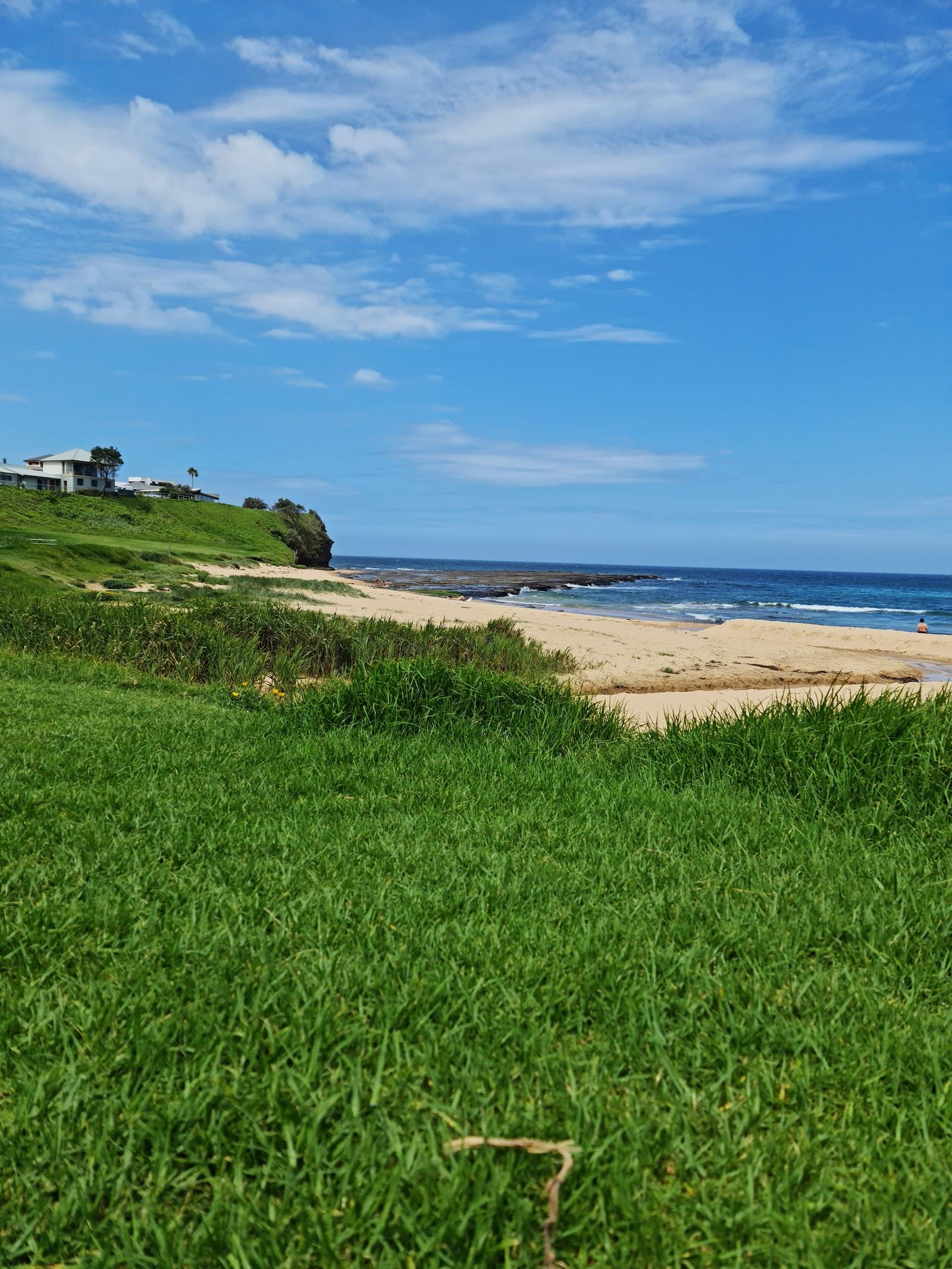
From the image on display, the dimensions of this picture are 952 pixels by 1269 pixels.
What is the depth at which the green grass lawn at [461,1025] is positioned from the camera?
194cm

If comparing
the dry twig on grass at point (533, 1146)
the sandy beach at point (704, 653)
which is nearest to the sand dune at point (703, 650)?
the sandy beach at point (704, 653)

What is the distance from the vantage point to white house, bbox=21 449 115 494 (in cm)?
8962

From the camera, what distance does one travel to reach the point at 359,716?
7434mm

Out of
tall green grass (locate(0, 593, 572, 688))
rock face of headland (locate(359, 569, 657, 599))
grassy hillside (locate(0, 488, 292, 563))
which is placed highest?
grassy hillside (locate(0, 488, 292, 563))

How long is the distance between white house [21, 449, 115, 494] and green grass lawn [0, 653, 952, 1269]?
94479 mm

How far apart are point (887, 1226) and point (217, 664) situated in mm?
10860

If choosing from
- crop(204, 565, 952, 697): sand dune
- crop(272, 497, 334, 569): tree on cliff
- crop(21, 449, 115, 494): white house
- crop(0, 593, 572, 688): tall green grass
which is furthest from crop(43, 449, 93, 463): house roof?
crop(0, 593, 572, 688): tall green grass

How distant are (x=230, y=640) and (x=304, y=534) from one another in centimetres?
7041

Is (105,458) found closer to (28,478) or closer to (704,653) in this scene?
(28,478)

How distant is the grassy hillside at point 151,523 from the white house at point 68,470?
16.8 meters

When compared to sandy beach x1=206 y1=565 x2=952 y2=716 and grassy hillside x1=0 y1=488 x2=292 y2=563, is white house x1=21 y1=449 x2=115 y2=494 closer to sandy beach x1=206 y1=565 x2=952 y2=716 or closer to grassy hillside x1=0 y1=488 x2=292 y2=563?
grassy hillside x1=0 y1=488 x2=292 y2=563

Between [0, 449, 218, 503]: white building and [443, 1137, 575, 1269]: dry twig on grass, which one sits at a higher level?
[0, 449, 218, 503]: white building

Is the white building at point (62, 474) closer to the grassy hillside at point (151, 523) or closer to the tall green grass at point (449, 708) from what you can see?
the grassy hillside at point (151, 523)

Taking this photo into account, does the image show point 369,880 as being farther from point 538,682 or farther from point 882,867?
point 538,682
